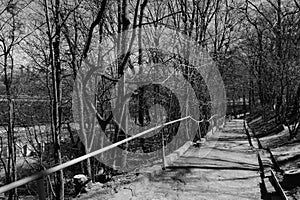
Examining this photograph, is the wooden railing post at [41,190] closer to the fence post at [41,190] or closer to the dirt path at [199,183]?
the fence post at [41,190]

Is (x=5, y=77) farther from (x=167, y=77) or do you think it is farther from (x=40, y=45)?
(x=167, y=77)

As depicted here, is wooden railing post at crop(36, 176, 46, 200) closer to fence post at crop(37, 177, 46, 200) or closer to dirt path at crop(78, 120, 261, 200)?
fence post at crop(37, 177, 46, 200)

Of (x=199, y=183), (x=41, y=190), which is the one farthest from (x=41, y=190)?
(x=199, y=183)

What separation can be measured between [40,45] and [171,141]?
6695 millimetres

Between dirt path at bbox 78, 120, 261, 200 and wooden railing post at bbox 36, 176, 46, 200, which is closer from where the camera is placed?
wooden railing post at bbox 36, 176, 46, 200

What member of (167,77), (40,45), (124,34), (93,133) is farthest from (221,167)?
(40,45)

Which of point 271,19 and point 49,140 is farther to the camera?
point 271,19

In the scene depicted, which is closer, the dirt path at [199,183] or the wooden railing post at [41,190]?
the wooden railing post at [41,190]

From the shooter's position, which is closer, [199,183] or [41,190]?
[41,190]

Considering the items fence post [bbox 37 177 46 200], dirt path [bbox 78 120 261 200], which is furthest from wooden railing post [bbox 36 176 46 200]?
dirt path [bbox 78 120 261 200]

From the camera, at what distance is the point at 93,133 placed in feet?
38.6

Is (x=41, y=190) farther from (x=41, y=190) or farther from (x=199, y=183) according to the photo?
(x=199, y=183)

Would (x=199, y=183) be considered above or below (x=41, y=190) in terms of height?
below

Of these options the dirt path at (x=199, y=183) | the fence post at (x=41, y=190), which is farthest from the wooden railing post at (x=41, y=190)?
the dirt path at (x=199, y=183)
